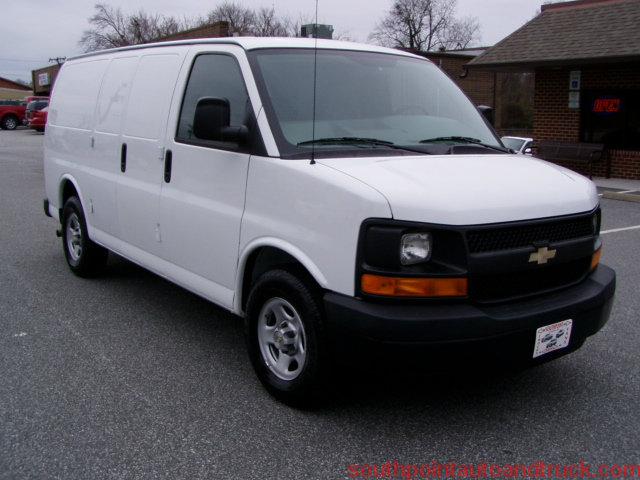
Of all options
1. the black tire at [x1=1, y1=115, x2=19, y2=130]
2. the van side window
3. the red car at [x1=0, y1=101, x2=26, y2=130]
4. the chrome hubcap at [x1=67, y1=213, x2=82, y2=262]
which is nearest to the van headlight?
the van side window

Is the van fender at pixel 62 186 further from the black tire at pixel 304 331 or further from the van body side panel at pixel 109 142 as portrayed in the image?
the black tire at pixel 304 331

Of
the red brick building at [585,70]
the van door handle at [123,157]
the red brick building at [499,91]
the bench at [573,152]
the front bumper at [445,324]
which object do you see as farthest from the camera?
the red brick building at [499,91]

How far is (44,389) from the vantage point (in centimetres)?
392

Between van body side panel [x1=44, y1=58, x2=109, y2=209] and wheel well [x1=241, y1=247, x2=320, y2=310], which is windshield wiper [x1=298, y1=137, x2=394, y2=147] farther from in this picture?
van body side panel [x1=44, y1=58, x2=109, y2=209]

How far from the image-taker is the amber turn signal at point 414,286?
3059mm

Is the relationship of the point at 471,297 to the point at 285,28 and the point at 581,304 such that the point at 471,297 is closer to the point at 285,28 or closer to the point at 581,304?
the point at 581,304

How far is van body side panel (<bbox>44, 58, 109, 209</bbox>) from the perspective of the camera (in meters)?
5.91

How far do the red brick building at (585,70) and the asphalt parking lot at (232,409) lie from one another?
11.2 metres

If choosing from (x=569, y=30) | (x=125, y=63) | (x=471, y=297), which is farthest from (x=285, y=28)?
(x=471, y=297)

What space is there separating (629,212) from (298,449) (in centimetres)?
946

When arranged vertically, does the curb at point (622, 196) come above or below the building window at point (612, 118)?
below

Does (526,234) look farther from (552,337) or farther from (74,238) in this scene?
(74,238)

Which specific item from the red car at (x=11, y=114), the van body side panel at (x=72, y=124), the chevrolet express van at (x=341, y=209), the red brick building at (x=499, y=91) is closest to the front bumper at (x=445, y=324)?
the chevrolet express van at (x=341, y=209)

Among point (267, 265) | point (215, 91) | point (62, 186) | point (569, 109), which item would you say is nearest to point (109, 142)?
point (62, 186)
